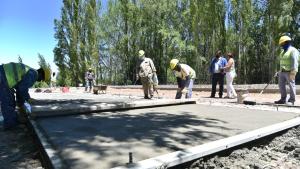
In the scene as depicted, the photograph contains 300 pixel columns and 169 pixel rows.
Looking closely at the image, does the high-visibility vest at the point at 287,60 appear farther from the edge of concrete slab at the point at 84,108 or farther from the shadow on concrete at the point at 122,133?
the shadow on concrete at the point at 122,133

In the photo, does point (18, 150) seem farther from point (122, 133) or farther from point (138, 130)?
point (138, 130)

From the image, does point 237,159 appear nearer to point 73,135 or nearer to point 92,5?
point 73,135

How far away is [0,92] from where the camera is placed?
753 centimetres

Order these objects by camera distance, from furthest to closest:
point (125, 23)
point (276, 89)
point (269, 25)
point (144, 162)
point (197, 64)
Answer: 1. point (125, 23)
2. point (197, 64)
3. point (269, 25)
4. point (276, 89)
5. point (144, 162)

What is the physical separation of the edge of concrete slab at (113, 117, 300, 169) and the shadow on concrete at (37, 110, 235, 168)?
0.83ft

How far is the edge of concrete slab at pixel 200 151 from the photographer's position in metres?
4.21

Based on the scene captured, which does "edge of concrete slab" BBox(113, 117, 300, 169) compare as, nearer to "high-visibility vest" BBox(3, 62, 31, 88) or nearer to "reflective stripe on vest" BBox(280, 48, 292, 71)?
"high-visibility vest" BBox(3, 62, 31, 88)

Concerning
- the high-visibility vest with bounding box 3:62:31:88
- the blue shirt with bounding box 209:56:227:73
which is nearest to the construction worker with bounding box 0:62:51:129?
the high-visibility vest with bounding box 3:62:31:88

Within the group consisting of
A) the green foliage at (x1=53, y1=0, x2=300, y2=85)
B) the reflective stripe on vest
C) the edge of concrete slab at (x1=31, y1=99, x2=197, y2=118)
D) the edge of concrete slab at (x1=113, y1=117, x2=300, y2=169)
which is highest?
the green foliage at (x1=53, y1=0, x2=300, y2=85)

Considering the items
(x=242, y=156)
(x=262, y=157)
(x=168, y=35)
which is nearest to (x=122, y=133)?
(x=242, y=156)

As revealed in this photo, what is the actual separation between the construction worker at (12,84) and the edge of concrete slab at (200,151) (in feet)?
12.9

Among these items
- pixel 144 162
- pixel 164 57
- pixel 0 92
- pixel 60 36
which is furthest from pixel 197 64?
pixel 144 162

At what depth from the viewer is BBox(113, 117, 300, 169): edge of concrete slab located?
421 cm

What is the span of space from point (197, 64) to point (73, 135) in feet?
93.7
